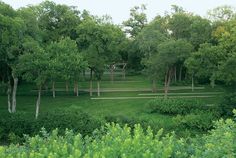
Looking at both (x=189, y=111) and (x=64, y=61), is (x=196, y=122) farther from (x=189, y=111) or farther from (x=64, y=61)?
(x=64, y=61)

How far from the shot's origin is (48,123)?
59.4 ft

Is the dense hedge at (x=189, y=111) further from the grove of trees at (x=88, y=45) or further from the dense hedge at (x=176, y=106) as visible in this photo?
the grove of trees at (x=88, y=45)

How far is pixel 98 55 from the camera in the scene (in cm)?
2705

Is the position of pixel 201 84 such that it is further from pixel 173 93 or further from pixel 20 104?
pixel 20 104

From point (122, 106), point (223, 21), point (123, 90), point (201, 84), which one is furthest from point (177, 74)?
point (122, 106)

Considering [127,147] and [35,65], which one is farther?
[35,65]

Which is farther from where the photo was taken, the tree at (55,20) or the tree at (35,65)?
the tree at (55,20)

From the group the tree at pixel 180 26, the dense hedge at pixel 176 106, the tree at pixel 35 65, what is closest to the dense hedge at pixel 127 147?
the tree at pixel 35 65

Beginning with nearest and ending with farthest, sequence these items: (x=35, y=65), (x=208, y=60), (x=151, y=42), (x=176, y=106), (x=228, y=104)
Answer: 1. (x=35, y=65)
2. (x=228, y=104)
3. (x=176, y=106)
4. (x=208, y=60)
5. (x=151, y=42)

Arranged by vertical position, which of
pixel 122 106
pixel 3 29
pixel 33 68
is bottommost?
pixel 122 106

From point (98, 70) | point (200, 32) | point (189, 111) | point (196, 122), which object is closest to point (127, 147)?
point (196, 122)

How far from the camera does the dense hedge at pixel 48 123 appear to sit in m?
18.0

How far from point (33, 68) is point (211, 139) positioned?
13.9 meters

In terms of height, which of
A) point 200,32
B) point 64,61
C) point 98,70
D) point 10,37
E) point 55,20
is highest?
point 55,20
